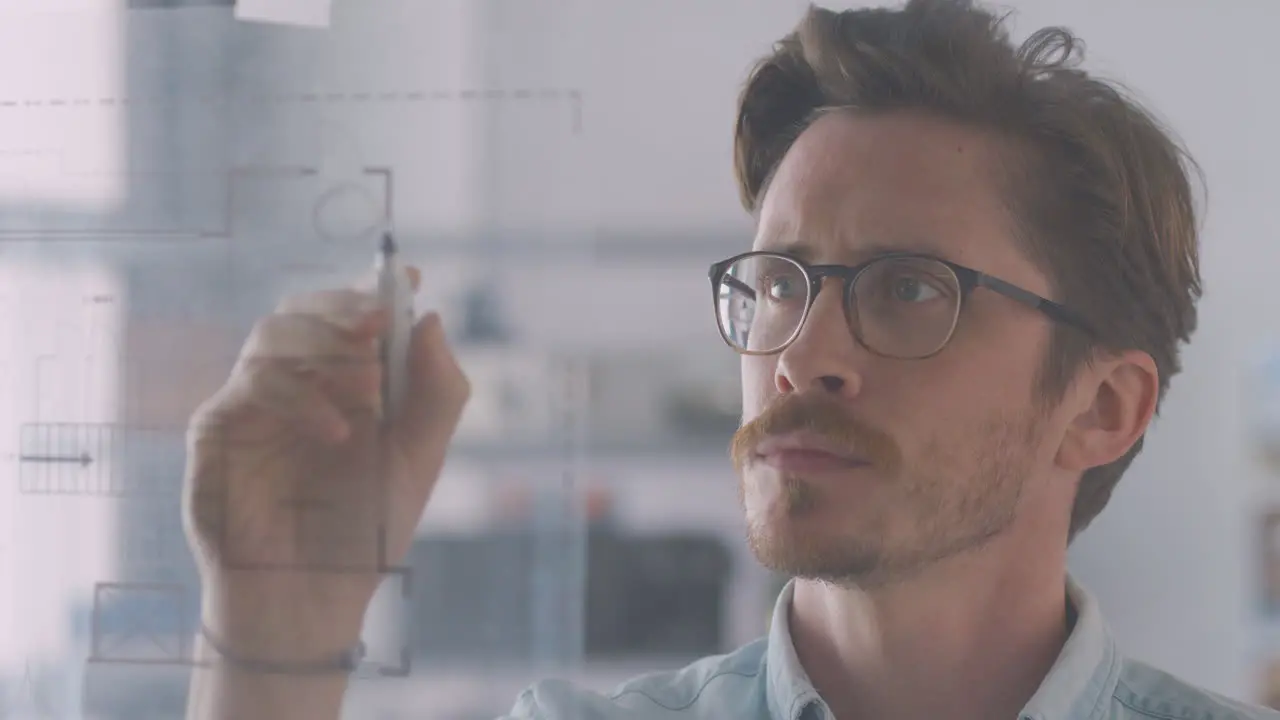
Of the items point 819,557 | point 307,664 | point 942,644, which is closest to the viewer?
point 819,557

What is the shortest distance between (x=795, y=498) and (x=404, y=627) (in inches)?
17.7

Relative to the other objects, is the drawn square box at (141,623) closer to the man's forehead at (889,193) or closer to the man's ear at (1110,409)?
the man's forehead at (889,193)

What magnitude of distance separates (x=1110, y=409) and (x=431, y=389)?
59 cm

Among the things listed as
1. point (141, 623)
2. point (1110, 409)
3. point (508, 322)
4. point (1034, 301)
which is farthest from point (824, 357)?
point (141, 623)

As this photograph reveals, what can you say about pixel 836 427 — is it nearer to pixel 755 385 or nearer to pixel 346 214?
pixel 755 385

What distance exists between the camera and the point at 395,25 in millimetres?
1180

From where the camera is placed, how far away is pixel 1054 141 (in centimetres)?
96

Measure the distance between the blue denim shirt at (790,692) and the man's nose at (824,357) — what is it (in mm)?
240

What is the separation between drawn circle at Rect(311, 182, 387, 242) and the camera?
3.80 feet

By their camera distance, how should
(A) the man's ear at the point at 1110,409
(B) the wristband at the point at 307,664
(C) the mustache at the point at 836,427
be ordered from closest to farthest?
(C) the mustache at the point at 836,427
(A) the man's ear at the point at 1110,409
(B) the wristband at the point at 307,664

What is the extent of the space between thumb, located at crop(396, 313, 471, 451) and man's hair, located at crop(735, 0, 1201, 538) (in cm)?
39

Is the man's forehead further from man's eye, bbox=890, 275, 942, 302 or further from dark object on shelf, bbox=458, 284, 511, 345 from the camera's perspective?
dark object on shelf, bbox=458, 284, 511, 345

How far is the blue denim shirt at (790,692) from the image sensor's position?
97 cm

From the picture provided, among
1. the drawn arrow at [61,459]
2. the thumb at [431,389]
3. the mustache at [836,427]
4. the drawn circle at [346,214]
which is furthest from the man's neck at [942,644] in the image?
the drawn arrow at [61,459]
